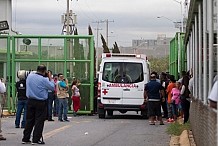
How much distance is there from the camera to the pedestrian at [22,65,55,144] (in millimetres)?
13523

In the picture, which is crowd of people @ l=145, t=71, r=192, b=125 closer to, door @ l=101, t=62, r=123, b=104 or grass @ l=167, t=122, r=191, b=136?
grass @ l=167, t=122, r=191, b=136

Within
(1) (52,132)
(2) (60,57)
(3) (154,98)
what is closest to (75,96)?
(2) (60,57)

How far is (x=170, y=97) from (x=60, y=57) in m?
5.93

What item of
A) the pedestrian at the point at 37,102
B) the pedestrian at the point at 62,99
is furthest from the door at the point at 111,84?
the pedestrian at the point at 37,102

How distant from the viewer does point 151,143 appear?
14.2 m

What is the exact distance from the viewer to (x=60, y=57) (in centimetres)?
2527

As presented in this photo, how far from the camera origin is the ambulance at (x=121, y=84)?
76.1 feet

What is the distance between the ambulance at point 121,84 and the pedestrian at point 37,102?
9530 mm

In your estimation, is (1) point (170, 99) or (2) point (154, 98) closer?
(2) point (154, 98)

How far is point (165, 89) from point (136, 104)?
1.30 m

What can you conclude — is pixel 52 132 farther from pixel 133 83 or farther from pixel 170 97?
pixel 133 83

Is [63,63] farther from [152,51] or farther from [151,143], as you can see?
[152,51]

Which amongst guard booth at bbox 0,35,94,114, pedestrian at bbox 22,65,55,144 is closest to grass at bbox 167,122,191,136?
pedestrian at bbox 22,65,55,144

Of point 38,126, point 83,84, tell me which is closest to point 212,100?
→ point 38,126
